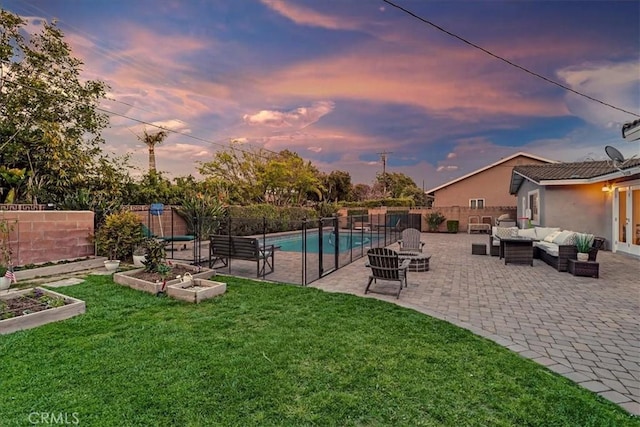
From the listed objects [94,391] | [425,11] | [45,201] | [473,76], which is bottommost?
[94,391]

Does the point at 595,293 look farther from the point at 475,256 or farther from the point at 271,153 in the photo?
the point at 271,153

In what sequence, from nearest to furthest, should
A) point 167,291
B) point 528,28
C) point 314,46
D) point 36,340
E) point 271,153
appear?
point 36,340, point 167,291, point 528,28, point 314,46, point 271,153

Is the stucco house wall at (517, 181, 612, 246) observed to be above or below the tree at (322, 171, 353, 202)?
below

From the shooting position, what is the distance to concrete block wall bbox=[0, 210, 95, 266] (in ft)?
24.0

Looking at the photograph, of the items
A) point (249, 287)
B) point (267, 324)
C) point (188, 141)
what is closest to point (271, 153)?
point (188, 141)

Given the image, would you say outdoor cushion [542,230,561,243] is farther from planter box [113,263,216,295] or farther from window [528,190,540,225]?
planter box [113,263,216,295]

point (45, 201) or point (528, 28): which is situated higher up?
point (528, 28)

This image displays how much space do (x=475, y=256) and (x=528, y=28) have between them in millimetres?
6474

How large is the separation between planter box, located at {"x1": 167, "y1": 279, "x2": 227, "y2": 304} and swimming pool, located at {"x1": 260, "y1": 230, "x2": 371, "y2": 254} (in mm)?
2843

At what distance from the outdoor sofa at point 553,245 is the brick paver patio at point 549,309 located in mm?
356

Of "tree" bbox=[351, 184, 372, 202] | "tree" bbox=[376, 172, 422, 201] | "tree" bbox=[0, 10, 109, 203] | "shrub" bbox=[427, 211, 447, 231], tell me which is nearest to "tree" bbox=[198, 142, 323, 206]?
"shrub" bbox=[427, 211, 447, 231]

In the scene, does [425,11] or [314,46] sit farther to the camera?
[314,46]

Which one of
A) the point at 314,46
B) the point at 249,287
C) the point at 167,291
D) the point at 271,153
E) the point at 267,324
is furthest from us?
the point at 271,153

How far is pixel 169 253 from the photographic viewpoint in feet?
35.4
